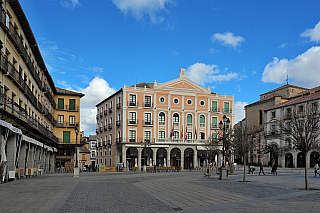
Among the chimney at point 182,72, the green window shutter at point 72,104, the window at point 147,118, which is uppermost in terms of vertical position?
the chimney at point 182,72

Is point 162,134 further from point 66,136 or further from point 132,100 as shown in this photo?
point 66,136

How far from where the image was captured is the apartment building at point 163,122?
58.8 m

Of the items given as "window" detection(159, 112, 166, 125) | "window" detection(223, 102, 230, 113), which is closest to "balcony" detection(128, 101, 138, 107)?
"window" detection(159, 112, 166, 125)

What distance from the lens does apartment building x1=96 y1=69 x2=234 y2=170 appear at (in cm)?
5884

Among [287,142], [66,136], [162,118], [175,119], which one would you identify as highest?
[162,118]

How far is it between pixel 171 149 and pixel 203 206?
161ft

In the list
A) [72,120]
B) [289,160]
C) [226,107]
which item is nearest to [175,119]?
[226,107]

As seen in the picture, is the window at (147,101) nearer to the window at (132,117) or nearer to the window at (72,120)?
the window at (132,117)

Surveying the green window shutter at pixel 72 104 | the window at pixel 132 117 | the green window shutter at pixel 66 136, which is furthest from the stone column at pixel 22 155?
the window at pixel 132 117

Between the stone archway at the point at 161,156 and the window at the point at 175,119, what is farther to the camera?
the window at the point at 175,119

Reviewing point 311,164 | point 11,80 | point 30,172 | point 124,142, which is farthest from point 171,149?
point 11,80

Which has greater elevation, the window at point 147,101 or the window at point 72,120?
the window at point 147,101

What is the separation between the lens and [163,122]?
200 ft

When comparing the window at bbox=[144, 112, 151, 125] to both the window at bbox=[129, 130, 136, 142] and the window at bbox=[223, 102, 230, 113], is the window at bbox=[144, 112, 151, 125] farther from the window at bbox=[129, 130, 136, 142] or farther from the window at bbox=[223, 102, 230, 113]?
the window at bbox=[223, 102, 230, 113]
